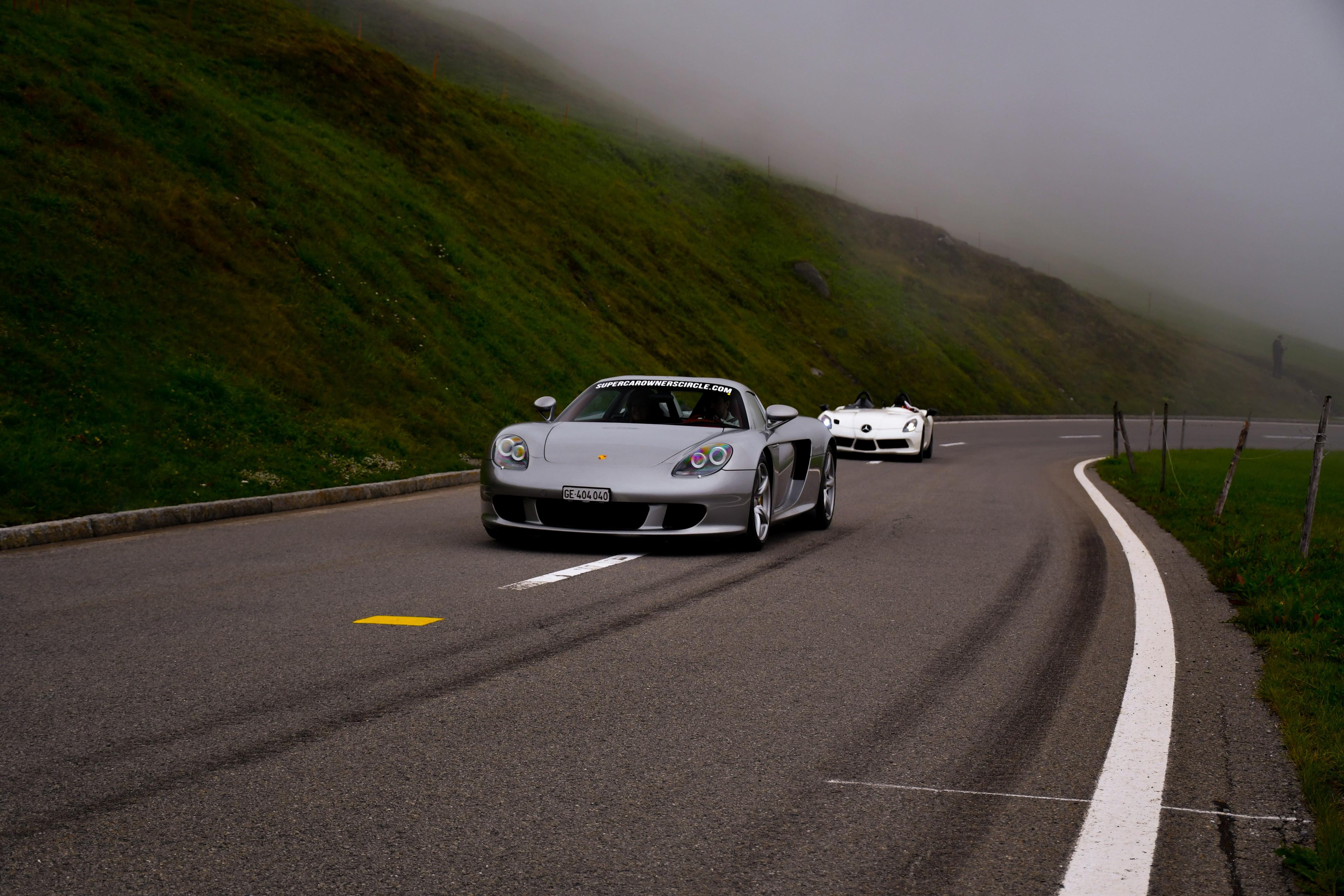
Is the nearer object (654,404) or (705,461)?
(705,461)

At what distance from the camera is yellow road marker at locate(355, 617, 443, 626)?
6.00 meters

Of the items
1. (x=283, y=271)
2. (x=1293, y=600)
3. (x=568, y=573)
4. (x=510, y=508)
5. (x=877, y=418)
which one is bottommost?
(x=568, y=573)

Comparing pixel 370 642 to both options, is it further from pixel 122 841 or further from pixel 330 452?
pixel 330 452

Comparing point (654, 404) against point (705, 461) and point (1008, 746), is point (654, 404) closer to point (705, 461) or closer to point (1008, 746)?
point (705, 461)

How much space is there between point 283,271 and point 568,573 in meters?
13.5

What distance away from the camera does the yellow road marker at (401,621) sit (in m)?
6.00

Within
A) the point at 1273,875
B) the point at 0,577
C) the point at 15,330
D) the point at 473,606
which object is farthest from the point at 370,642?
Result: the point at 15,330

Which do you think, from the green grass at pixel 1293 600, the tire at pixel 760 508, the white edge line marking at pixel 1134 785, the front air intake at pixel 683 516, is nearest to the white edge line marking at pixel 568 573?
the front air intake at pixel 683 516

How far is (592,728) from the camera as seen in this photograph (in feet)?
14.0

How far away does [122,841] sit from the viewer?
10.2 ft

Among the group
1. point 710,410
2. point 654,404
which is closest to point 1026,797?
point 710,410

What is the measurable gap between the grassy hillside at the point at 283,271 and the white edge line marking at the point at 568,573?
4.85m

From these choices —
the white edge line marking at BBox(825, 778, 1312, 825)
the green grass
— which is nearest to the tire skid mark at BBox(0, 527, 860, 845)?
the white edge line marking at BBox(825, 778, 1312, 825)

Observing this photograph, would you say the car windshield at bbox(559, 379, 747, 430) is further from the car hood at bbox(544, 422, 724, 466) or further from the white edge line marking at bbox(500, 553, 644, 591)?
the white edge line marking at bbox(500, 553, 644, 591)
